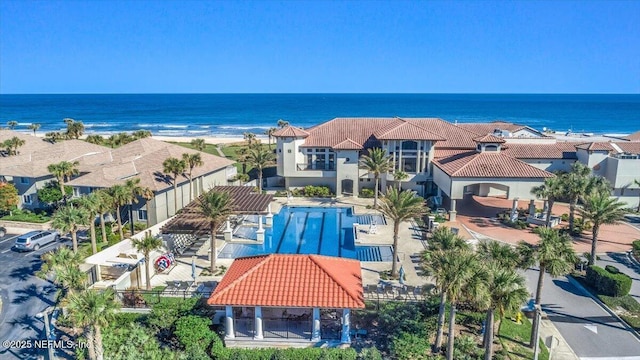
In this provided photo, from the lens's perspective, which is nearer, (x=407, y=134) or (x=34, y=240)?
(x=34, y=240)

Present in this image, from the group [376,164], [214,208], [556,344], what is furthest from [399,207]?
[376,164]

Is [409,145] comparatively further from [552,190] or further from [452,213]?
[552,190]

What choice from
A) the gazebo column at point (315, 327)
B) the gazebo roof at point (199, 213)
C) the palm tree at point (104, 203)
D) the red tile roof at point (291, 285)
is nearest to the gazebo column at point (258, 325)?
the red tile roof at point (291, 285)

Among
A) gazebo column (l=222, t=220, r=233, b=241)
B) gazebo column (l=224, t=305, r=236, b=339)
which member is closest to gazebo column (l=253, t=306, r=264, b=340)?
gazebo column (l=224, t=305, r=236, b=339)

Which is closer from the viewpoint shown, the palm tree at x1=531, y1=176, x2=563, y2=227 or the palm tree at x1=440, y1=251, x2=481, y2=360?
the palm tree at x1=440, y1=251, x2=481, y2=360

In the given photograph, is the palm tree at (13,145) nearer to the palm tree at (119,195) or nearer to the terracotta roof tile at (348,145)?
the palm tree at (119,195)

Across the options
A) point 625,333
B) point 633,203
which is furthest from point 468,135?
point 625,333

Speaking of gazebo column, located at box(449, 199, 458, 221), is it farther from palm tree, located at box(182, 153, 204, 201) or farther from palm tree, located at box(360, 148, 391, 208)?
palm tree, located at box(182, 153, 204, 201)
